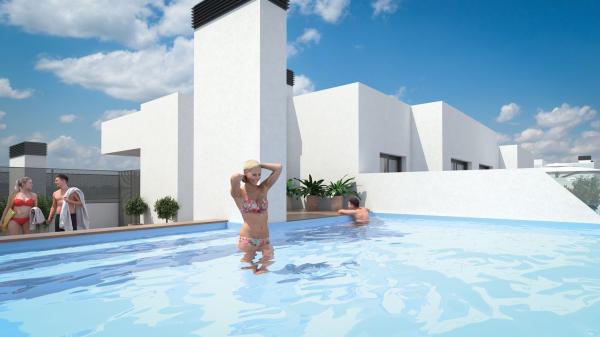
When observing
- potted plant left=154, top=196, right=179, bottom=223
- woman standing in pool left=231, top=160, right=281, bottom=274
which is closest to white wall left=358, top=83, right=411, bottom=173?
potted plant left=154, top=196, right=179, bottom=223

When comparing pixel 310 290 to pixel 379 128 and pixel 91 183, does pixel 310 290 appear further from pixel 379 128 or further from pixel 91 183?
pixel 91 183

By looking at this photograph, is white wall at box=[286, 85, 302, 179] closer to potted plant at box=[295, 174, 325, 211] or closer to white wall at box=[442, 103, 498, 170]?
potted plant at box=[295, 174, 325, 211]

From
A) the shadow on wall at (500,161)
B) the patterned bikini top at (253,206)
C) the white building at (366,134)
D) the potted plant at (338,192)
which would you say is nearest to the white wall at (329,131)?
the white building at (366,134)

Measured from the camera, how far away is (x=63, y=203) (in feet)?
22.1

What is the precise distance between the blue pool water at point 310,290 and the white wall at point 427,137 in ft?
33.6

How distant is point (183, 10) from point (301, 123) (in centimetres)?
685

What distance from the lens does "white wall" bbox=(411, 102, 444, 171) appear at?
16.9 meters

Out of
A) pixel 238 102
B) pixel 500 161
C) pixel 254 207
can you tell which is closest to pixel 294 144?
pixel 238 102

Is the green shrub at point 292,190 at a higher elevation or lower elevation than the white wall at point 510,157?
lower

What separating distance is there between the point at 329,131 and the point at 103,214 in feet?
38.8

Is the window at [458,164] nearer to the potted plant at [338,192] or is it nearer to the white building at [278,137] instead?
the white building at [278,137]

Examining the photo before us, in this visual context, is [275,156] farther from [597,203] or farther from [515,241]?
[597,203]

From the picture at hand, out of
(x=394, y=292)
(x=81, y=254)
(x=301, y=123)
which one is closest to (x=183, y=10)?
(x=301, y=123)

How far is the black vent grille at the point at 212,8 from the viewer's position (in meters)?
9.31
